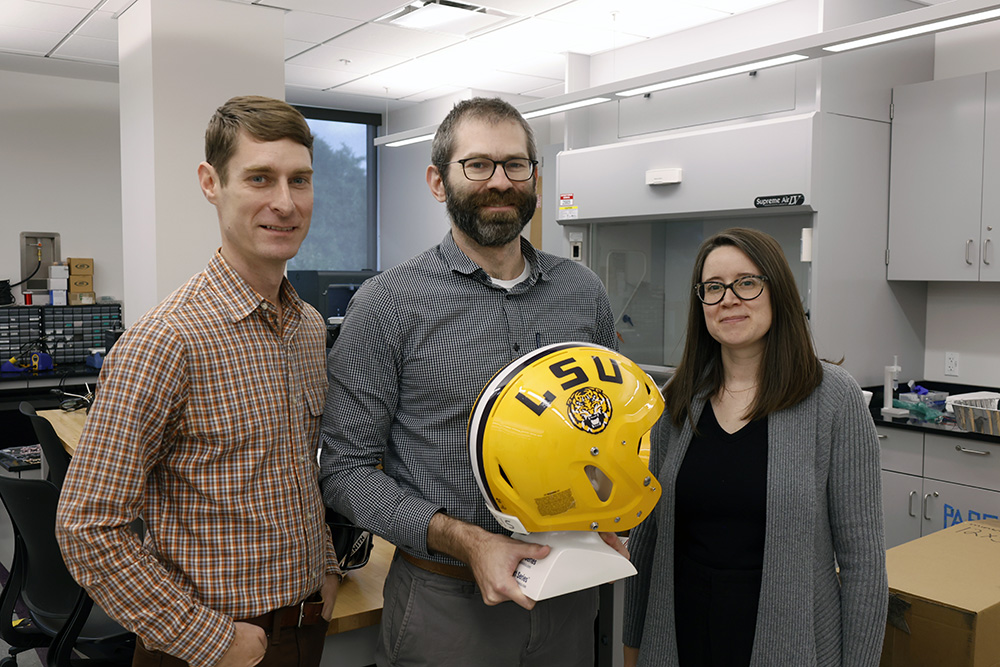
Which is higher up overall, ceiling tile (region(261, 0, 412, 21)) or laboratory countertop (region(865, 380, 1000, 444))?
ceiling tile (region(261, 0, 412, 21))

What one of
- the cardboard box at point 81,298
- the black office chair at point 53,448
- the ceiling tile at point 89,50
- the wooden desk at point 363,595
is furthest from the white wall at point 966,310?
the cardboard box at point 81,298

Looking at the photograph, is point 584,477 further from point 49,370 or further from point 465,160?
point 49,370

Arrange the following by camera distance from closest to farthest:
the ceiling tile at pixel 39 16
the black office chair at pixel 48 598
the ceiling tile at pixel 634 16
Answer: the black office chair at pixel 48 598
the ceiling tile at pixel 634 16
the ceiling tile at pixel 39 16

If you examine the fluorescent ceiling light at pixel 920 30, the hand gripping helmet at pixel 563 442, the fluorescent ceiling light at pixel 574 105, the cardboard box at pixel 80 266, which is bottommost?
the hand gripping helmet at pixel 563 442

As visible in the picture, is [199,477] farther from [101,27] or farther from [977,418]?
[101,27]

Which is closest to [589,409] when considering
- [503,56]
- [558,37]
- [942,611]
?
[942,611]

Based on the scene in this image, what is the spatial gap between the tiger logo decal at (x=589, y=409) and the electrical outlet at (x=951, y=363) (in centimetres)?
363

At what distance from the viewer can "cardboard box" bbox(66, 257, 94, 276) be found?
20.3 ft

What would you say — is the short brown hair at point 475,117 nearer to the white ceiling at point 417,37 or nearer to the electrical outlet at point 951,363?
the white ceiling at point 417,37

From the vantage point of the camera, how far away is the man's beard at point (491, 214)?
1.35 m

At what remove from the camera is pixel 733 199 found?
12.7 feet

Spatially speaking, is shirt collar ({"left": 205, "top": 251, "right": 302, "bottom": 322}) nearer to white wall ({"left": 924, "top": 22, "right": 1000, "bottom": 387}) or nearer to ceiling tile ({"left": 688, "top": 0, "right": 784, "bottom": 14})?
ceiling tile ({"left": 688, "top": 0, "right": 784, "bottom": 14})

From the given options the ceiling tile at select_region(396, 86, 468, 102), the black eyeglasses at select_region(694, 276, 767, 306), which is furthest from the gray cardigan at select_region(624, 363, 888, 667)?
the ceiling tile at select_region(396, 86, 468, 102)

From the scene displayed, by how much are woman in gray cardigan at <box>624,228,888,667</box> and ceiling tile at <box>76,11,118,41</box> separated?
427cm
